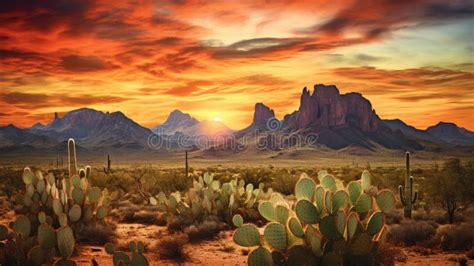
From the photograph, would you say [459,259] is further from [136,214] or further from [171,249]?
[136,214]

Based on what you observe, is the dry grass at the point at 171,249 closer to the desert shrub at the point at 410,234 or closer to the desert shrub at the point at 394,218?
the desert shrub at the point at 410,234

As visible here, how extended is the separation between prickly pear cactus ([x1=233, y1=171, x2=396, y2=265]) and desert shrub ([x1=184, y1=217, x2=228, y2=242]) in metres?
5.46

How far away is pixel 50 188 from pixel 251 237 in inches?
307

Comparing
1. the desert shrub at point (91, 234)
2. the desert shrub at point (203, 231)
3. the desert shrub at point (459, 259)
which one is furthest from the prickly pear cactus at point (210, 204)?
the desert shrub at point (459, 259)

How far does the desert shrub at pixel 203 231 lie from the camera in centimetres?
1202

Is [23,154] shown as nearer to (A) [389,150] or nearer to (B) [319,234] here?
(A) [389,150]

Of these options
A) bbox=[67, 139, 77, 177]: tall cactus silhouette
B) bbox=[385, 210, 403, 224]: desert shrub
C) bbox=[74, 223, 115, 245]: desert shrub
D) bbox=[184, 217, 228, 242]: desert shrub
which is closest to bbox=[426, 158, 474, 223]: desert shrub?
bbox=[385, 210, 403, 224]: desert shrub

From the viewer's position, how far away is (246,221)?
14.4m

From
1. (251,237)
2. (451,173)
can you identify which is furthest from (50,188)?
(451,173)

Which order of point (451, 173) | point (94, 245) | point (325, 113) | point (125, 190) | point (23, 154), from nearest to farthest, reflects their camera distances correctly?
point (94, 245) → point (451, 173) → point (125, 190) → point (23, 154) → point (325, 113)

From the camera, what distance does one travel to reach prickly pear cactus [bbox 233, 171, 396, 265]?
641cm

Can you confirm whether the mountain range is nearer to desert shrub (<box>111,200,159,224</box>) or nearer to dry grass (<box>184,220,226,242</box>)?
desert shrub (<box>111,200,159,224</box>)

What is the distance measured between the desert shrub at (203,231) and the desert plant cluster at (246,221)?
0.03 m

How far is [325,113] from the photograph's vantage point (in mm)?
146500
